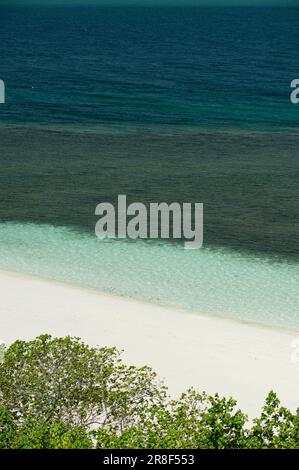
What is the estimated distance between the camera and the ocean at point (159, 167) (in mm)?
28562

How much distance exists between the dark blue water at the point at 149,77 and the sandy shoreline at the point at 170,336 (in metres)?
29.7

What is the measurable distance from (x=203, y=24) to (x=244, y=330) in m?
128

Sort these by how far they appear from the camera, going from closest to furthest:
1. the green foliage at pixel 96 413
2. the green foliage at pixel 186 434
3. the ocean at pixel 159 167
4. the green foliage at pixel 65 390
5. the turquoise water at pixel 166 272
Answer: the green foliage at pixel 186 434 → the green foliage at pixel 96 413 → the green foliage at pixel 65 390 → the turquoise water at pixel 166 272 → the ocean at pixel 159 167

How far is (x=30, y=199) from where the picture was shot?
3759 centimetres

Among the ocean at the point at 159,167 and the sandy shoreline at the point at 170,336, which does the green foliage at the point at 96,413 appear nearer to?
the sandy shoreline at the point at 170,336

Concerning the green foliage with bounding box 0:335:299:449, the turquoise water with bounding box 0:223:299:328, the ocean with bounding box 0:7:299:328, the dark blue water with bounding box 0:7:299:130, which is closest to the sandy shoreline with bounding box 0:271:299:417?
the turquoise water with bounding box 0:223:299:328

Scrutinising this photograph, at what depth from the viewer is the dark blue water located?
190 ft

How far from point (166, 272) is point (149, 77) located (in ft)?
157

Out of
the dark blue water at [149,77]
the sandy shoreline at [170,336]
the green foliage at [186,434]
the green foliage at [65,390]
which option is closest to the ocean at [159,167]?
the dark blue water at [149,77]

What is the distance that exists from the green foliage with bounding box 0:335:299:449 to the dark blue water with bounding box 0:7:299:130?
38299 millimetres

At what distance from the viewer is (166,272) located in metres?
28.8

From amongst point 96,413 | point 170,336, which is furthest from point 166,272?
point 96,413

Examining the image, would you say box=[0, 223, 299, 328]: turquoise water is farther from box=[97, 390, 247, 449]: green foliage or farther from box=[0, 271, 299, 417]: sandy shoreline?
box=[97, 390, 247, 449]: green foliage
